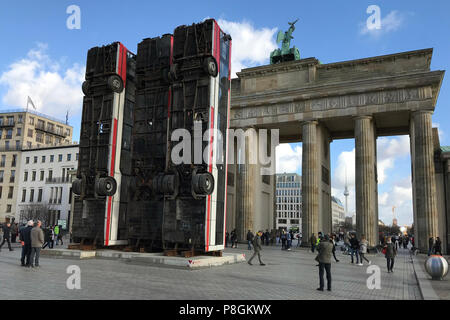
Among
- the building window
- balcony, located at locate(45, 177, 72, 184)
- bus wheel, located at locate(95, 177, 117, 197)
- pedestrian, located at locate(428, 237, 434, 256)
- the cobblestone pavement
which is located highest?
balcony, located at locate(45, 177, 72, 184)

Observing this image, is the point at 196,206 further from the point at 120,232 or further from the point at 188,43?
the point at 188,43

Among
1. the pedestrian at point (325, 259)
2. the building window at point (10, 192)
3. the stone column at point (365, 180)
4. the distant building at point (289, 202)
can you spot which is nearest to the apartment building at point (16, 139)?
the building window at point (10, 192)

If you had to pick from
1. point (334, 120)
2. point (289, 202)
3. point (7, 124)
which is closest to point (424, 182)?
point (334, 120)

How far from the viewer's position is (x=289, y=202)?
142 metres

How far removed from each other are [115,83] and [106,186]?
19.5ft

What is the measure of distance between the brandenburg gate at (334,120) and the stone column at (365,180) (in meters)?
0.08

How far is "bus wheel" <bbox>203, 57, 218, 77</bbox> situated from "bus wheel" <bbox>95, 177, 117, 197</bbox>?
26.2 ft

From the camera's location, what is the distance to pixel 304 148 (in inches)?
1389

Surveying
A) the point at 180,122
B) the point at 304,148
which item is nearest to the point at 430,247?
the point at 304,148

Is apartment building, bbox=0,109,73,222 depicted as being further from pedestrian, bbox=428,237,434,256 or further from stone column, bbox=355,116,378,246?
pedestrian, bbox=428,237,434,256

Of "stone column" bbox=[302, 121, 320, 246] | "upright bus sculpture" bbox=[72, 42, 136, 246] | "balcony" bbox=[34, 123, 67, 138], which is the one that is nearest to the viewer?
"upright bus sculpture" bbox=[72, 42, 136, 246]

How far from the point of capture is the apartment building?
67.7 meters

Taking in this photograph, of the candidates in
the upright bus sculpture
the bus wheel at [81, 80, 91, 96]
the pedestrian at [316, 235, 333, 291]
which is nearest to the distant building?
the upright bus sculpture

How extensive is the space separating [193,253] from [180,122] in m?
6.56
